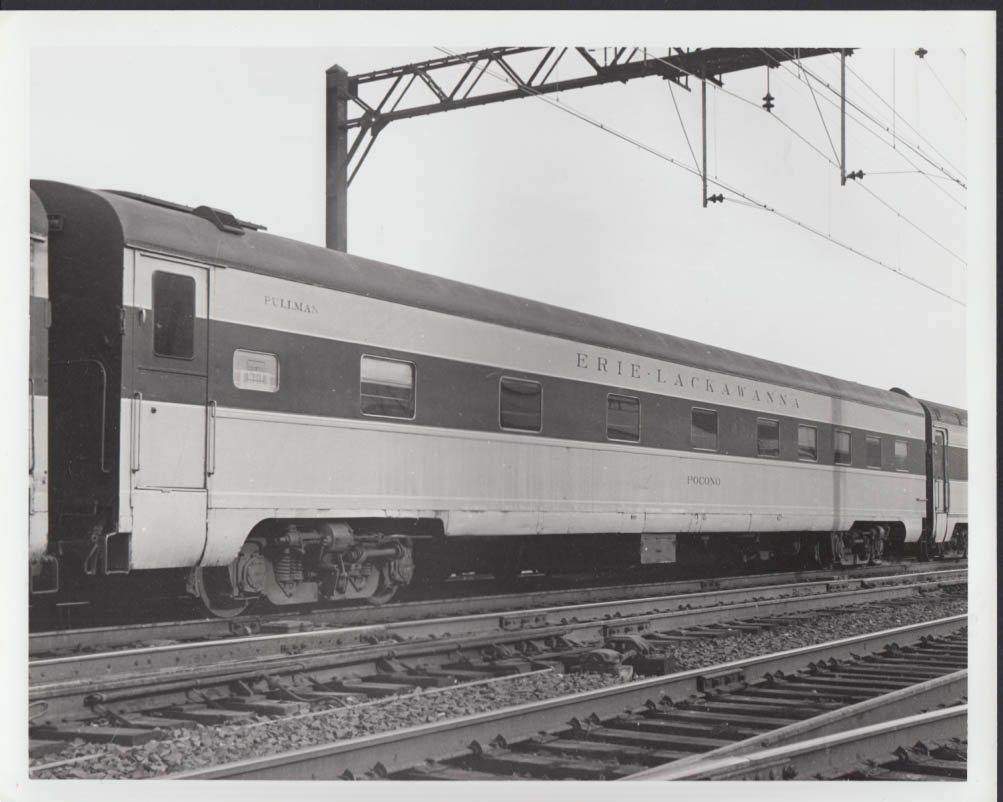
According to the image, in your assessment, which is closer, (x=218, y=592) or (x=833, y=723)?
(x=833, y=723)

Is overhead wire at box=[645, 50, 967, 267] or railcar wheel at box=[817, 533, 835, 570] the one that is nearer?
overhead wire at box=[645, 50, 967, 267]

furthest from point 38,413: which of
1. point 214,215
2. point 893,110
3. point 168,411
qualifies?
point 893,110

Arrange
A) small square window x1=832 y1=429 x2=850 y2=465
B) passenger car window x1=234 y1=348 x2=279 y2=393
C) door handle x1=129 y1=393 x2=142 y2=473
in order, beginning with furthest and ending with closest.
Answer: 1. small square window x1=832 y1=429 x2=850 y2=465
2. passenger car window x1=234 y1=348 x2=279 y2=393
3. door handle x1=129 y1=393 x2=142 y2=473

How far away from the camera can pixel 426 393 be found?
11.3 m

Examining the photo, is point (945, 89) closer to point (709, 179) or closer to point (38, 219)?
point (709, 179)

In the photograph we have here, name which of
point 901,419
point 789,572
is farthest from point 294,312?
point 901,419

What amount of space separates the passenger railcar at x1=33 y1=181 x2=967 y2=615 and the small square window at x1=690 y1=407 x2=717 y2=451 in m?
0.04

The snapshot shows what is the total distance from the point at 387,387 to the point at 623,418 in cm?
389

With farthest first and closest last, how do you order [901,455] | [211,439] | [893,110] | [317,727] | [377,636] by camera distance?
[901,455] → [377,636] → [211,439] → [893,110] → [317,727]

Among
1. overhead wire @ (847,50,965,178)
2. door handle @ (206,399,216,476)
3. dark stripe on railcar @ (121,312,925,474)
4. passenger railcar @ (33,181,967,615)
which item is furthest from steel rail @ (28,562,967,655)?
overhead wire @ (847,50,965,178)

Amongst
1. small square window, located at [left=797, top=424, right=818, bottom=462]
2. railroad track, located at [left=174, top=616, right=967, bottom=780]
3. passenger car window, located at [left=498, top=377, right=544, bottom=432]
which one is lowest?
railroad track, located at [left=174, top=616, right=967, bottom=780]

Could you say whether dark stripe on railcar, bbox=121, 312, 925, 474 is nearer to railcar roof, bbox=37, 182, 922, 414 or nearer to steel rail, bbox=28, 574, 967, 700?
railcar roof, bbox=37, 182, 922, 414

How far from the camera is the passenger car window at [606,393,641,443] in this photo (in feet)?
44.8

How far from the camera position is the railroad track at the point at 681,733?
6133 millimetres
